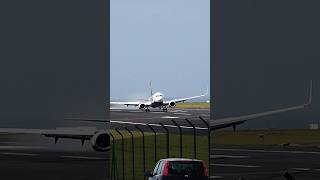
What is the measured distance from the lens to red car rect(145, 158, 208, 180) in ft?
103

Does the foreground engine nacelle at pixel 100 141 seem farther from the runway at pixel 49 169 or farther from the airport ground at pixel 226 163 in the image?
the airport ground at pixel 226 163

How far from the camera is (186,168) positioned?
31766mm

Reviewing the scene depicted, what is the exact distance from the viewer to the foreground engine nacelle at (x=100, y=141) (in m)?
48.8

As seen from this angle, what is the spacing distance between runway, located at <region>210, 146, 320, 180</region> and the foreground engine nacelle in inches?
436

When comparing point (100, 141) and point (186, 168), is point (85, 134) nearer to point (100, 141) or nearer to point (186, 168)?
point (100, 141)

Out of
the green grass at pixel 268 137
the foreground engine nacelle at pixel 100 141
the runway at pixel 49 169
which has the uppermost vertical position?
the green grass at pixel 268 137

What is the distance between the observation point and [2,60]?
199ft

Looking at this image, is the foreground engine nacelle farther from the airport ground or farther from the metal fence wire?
the airport ground

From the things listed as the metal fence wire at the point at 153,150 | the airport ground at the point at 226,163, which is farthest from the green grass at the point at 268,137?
the metal fence wire at the point at 153,150

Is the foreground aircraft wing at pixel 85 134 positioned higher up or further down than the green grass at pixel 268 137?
further down

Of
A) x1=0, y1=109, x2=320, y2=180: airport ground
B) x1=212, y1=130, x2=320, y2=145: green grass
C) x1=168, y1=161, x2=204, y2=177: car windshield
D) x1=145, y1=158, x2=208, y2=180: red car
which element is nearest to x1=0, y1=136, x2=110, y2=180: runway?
x1=0, y1=109, x2=320, y2=180: airport ground

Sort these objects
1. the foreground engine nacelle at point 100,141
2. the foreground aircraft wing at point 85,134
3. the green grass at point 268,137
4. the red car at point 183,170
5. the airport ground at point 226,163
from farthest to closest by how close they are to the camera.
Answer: the green grass at point 268,137 → the airport ground at point 226,163 → the foreground engine nacelle at point 100,141 → the foreground aircraft wing at point 85,134 → the red car at point 183,170

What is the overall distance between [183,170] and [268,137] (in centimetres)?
9215

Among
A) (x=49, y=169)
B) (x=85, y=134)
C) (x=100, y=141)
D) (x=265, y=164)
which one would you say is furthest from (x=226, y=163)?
(x=85, y=134)
